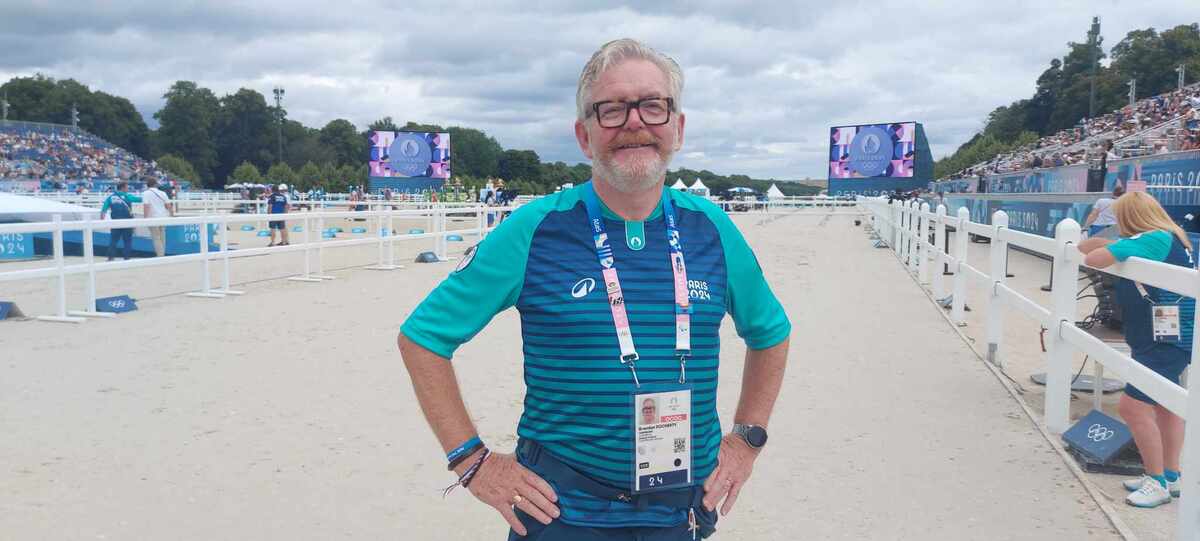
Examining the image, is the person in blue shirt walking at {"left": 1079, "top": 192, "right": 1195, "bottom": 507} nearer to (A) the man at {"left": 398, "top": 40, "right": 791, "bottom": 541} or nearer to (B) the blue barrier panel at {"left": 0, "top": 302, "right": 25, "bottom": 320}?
(A) the man at {"left": 398, "top": 40, "right": 791, "bottom": 541}

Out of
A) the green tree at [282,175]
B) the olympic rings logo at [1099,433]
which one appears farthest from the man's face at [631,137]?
the green tree at [282,175]

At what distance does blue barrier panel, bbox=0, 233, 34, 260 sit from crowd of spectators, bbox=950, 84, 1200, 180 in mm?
21110

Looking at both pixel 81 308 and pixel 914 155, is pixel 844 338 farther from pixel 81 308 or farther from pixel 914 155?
pixel 914 155

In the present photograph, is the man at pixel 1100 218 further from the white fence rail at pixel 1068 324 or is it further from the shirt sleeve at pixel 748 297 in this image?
the shirt sleeve at pixel 748 297

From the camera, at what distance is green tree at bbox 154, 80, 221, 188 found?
121188 mm

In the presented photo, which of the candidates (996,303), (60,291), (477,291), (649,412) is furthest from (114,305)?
(649,412)

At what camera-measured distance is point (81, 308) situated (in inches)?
434

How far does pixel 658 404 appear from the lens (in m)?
2.02

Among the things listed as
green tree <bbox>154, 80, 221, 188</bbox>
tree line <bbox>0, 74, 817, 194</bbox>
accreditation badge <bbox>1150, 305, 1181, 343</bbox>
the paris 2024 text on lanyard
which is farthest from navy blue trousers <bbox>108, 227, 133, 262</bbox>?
green tree <bbox>154, 80, 221, 188</bbox>

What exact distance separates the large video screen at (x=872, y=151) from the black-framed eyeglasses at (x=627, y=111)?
58372 mm

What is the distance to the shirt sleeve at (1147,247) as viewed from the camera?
183 inches

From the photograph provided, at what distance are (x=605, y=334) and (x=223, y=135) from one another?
452 feet

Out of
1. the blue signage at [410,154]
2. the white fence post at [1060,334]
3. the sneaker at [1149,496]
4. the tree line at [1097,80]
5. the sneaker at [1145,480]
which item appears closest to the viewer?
the sneaker at [1149,496]

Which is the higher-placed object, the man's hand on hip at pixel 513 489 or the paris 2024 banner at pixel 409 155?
the paris 2024 banner at pixel 409 155
